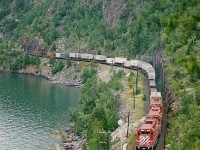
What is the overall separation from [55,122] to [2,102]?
21012 mm

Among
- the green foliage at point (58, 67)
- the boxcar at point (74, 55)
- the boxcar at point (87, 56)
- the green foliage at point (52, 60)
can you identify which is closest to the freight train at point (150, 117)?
the boxcar at point (87, 56)

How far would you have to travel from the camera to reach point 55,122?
280 ft

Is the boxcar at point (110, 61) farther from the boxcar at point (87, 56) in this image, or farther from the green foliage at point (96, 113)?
the green foliage at point (96, 113)

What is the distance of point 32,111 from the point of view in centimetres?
9319

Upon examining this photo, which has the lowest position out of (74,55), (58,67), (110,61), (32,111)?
(32,111)

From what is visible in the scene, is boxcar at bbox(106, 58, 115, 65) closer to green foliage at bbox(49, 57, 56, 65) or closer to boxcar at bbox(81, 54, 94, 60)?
boxcar at bbox(81, 54, 94, 60)

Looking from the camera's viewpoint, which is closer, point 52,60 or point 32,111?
point 32,111

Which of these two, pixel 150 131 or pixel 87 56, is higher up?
pixel 87 56

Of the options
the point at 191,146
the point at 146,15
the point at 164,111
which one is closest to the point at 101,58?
the point at 146,15

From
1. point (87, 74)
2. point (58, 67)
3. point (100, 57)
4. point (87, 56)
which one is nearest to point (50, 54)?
point (58, 67)

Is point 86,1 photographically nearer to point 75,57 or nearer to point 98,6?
point 98,6

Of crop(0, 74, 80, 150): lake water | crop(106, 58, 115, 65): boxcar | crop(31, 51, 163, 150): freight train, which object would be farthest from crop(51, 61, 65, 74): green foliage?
crop(31, 51, 163, 150): freight train

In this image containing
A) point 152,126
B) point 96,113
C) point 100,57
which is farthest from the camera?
point 100,57

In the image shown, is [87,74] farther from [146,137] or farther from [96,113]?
[146,137]
